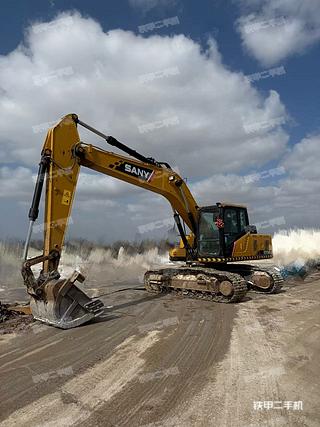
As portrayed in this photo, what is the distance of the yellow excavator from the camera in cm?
803

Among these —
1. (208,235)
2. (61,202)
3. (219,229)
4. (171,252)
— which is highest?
(61,202)

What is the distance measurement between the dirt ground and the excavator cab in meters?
3.09

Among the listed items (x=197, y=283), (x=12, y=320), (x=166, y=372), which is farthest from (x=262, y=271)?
(x=166, y=372)

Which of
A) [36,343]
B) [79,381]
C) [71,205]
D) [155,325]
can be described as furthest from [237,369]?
A: [71,205]

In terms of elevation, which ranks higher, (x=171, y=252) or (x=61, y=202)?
(x=61, y=202)

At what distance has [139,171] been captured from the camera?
36.2 feet

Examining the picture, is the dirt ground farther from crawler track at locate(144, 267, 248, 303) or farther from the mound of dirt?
crawler track at locate(144, 267, 248, 303)

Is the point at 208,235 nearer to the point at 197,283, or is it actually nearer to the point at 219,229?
the point at 219,229

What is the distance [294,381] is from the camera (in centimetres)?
490

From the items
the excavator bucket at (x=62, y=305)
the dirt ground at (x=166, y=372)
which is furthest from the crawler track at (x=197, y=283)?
the excavator bucket at (x=62, y=305)

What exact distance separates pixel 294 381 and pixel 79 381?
2.74 m

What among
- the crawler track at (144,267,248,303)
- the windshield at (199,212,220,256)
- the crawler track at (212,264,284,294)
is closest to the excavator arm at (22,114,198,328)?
the windshield at (199,212,220,256)

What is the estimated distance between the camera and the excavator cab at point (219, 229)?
11.8m

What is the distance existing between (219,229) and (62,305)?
5.59 m
